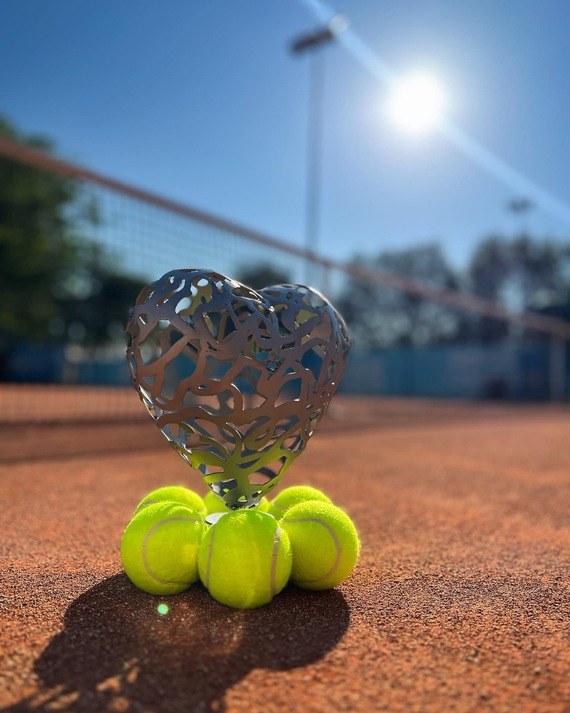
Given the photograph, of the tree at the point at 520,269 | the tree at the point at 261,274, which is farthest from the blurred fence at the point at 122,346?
the tree at the point at 520,269

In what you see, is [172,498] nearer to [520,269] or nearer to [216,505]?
[216,505]

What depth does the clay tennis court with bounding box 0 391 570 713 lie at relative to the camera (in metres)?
1.57

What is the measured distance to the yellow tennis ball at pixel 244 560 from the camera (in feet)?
6.80

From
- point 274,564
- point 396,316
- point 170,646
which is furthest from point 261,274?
point 396,316

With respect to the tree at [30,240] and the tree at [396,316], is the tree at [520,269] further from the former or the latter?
the tree at [30,240]

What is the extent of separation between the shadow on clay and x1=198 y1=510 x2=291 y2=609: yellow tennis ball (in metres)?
0.07

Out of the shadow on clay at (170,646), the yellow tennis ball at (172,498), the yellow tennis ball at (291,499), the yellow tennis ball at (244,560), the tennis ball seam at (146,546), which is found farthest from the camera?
the yellow tennis ball at (291,499)

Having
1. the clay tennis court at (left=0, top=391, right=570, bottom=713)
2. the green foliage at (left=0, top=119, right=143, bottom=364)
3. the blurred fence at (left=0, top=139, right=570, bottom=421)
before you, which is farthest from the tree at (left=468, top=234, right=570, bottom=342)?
the clay tennis court at (left=0, top=391, right=570, bottom=713)

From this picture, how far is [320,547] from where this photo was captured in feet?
7.40

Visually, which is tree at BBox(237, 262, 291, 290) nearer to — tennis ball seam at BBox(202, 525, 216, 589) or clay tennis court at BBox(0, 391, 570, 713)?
clay tennis court at BBox(0, 391, 570, 713)

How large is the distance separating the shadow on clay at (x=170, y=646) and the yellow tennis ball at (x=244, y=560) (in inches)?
2.6

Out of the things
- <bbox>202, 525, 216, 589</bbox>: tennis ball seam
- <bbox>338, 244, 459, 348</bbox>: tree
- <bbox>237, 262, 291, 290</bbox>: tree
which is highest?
<bbox>338, 244, 459, 348</bbox>: tree

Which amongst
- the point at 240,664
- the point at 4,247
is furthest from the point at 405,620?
the point at 4,247

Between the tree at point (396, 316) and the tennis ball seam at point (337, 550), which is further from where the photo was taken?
the tree at point (396, 316)
